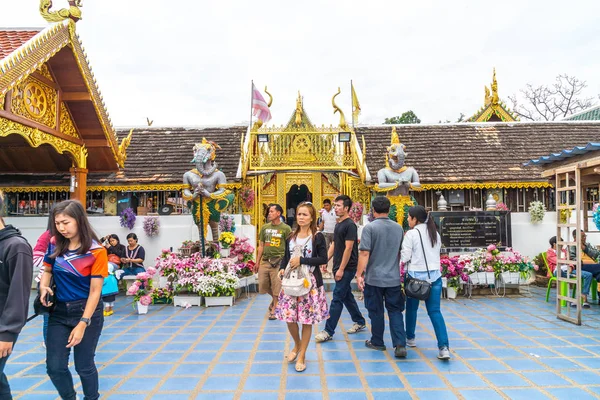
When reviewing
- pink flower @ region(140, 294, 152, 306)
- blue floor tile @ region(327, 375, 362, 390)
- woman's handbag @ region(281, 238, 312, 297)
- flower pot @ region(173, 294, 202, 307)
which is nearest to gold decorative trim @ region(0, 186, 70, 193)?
flower pot @ region(173, 294, 202, 307)

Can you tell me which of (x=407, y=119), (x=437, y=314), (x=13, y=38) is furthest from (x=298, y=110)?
Result: (x=407, y=119)

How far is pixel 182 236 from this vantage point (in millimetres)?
10180

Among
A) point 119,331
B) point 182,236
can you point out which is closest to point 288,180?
point 182,236

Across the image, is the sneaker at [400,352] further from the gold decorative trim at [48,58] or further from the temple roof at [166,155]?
the temple roof at [166,155]

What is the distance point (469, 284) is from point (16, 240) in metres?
7.39

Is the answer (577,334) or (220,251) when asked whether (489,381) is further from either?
(220,251)

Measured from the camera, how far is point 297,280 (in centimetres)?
414

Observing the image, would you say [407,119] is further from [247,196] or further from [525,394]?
[525,394]

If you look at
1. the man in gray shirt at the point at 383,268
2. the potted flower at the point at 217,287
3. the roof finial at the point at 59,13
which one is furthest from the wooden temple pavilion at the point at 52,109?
the man in gray shirt at the point at 383,268

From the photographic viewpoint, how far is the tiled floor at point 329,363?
12.3 feet

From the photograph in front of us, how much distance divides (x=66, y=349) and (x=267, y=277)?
11.4ft

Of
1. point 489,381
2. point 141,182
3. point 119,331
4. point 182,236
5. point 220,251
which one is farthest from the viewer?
point 141,182

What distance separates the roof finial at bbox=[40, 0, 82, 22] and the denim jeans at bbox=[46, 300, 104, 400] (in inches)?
245

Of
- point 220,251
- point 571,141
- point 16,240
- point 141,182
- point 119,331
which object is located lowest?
point 119,331
